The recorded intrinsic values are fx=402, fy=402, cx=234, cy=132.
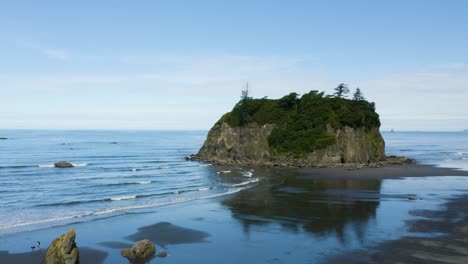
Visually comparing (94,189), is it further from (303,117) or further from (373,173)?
(303,117)

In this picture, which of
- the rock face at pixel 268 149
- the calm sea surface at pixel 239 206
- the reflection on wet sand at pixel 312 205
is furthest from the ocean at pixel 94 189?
the rock face at pixel 268 149

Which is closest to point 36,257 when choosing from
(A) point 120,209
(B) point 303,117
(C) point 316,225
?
(A) point 120,209

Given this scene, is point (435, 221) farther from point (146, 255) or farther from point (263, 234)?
point (146, 255)

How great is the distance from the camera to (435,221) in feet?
112

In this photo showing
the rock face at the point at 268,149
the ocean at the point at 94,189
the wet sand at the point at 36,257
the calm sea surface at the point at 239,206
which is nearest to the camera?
the wet sand at the point at 36,257

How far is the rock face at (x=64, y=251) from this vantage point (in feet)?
70.9

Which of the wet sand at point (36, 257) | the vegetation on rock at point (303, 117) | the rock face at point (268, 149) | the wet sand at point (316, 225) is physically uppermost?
the vegetation on rock at point (303, 117)

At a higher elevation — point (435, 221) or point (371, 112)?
point (371, 112)

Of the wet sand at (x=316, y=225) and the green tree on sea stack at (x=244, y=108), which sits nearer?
the wet sand at (x=316, y=225)

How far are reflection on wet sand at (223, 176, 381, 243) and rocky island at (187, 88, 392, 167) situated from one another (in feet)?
82.0

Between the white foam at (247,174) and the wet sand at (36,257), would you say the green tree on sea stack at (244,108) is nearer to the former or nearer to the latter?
the white foam at (247,174)

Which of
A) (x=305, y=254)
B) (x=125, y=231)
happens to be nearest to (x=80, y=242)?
(x=125, y=231)

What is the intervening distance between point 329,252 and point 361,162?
62174 millimetres

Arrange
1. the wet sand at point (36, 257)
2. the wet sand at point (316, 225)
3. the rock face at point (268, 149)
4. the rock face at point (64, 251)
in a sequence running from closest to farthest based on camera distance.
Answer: the rock face at point (64, 251) < the wet sand at point (36, 257) < the wet sand at point (316, 225) < the rock face at point (268, 149)
